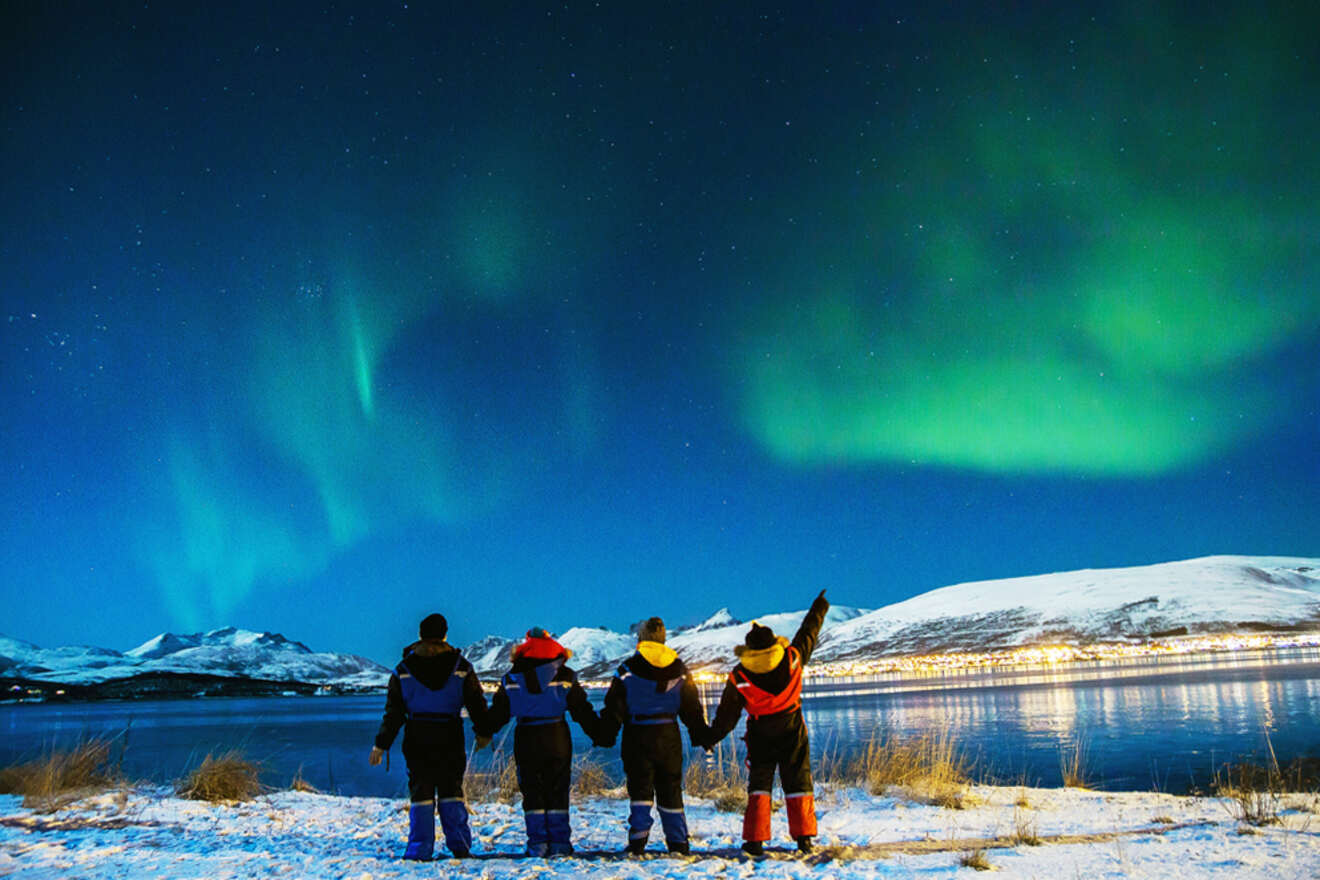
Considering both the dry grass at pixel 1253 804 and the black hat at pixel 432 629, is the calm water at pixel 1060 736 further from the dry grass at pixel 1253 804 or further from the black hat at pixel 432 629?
the black hat at pixel 432 629

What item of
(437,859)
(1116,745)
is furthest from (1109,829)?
(1116,745)

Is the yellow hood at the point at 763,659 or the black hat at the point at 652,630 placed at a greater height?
the black hat at the point at 652,630

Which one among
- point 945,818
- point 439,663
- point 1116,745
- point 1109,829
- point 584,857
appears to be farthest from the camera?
point 1116,745

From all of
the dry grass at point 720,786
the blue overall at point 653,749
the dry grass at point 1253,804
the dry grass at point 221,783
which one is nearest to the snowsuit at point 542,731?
the blue overall at point 653,749

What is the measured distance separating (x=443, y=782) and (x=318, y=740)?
58145 mm

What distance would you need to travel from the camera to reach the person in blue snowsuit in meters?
7.90

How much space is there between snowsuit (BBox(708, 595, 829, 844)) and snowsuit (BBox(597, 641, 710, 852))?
422 millimetres

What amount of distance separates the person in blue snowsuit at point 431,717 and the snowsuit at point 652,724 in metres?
1.34

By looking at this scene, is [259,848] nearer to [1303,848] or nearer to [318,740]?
[1303,848]

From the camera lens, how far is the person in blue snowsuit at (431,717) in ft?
25.9

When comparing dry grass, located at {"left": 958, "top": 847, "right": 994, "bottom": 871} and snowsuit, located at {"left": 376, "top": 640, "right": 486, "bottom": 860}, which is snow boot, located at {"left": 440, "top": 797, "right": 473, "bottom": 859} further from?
dry grass, located at {"left": 958, "top": 847, "right": 994, "bottom": 871}

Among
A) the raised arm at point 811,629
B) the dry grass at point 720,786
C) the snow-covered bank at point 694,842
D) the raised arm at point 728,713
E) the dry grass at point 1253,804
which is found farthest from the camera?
the dry grass at point 720,786

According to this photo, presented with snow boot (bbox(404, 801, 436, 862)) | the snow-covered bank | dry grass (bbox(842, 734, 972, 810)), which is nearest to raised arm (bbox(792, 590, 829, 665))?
the snow-covered bank

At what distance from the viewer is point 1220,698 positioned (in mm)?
46281
